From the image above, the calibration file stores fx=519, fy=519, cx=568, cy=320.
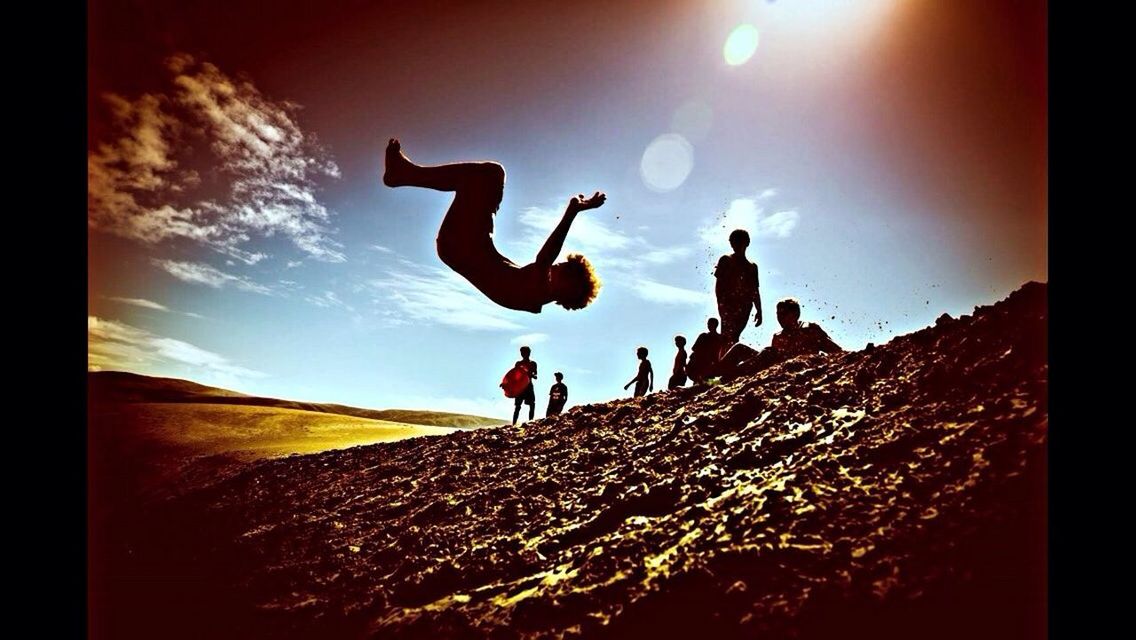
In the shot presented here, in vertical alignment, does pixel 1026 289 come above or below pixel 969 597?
above

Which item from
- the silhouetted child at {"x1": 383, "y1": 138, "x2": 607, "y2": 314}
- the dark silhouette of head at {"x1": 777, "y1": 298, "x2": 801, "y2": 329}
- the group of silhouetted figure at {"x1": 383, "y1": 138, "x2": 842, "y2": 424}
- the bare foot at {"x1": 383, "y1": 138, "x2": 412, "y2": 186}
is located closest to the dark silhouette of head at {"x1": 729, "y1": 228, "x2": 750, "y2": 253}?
the dark silhouette of head at {"x1": 777, "y1": 298, "x2": 801, "y2": 329}

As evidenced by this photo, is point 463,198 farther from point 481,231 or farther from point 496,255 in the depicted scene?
point 496,255

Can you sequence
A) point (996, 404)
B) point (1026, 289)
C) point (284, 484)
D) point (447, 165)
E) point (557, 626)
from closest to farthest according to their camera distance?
point (557, 626) < point (996, 404) < point (1026, 289) < point (447, 165) < point (284, 484)

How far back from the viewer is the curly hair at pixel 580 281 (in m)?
4.33

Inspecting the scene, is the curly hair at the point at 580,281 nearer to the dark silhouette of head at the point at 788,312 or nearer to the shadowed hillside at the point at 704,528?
the shadowed hillside at the point at 704,528

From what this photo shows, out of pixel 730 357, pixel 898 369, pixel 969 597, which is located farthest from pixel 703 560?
pixel 730 357

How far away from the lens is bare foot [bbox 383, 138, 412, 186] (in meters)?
3.96

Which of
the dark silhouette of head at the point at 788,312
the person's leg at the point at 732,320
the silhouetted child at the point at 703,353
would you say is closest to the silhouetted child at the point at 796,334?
the dark silhouette of head at the point at 788,312

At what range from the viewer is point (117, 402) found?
962 cm

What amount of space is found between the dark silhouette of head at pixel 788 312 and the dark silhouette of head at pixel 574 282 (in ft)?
6.67

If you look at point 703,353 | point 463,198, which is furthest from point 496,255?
point 703,353

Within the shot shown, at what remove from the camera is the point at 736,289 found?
20.4 feet
